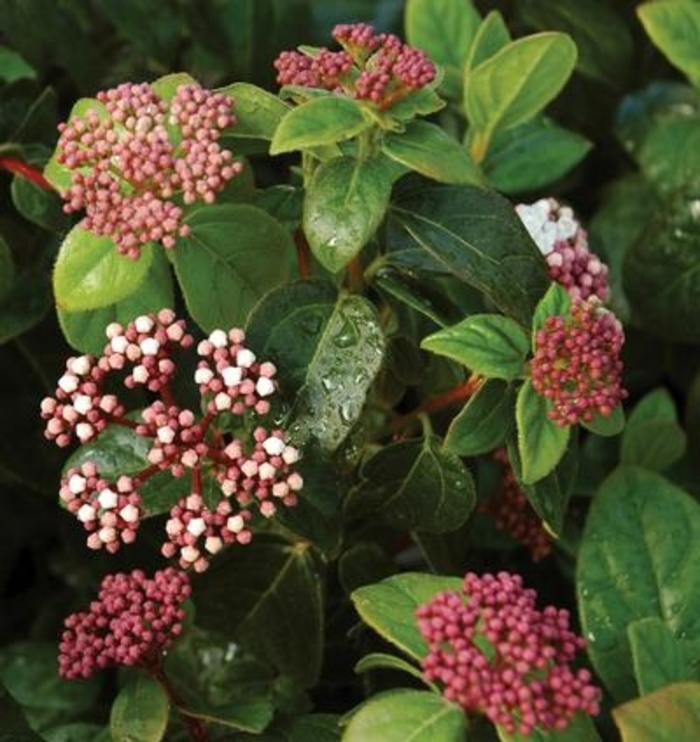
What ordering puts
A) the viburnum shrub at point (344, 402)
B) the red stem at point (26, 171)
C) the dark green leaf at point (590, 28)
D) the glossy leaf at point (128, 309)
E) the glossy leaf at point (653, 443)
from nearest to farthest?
the viburnum shrub at point (344, 402)
the glossy leaf at point (128, 309)
the red stem at point (26, 171)
the glossy leaf at point (653, 443)
the dark green leaf at point (590, 28)

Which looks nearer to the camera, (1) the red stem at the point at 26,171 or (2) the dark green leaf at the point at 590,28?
(1) the red stem at the point at 26,171

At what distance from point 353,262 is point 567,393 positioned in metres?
0.19

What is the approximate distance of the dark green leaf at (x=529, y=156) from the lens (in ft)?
4.33

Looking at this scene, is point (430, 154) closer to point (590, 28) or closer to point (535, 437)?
point (535, 437)

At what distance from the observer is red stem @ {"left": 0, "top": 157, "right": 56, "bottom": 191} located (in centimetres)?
114

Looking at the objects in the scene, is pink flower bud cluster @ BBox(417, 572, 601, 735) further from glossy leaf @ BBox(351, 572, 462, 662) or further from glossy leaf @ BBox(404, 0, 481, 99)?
glossy leaf @ BBox(404, 0, 481, 99)

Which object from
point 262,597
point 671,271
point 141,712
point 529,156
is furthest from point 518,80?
point 141,712

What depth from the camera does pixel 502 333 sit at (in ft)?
Answer: 3.19

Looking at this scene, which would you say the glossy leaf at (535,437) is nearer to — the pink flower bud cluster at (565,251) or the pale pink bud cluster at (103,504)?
the pink flower bud cluster at (565,251)

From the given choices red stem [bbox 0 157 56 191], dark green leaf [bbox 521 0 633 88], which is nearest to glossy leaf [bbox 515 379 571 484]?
red stem [bbox 0 157 56 191]

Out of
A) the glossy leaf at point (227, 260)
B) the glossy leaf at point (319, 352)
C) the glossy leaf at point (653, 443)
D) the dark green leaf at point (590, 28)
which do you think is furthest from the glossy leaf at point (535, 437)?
the dark green leaf at point (590, 28)

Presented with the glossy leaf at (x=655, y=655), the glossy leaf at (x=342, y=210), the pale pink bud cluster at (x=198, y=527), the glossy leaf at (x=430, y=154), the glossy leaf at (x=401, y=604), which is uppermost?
the glossy leaf at (x=430, y=154)

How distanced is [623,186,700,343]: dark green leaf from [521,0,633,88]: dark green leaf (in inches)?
9.8

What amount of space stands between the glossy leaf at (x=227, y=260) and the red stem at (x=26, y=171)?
0.17 meters
